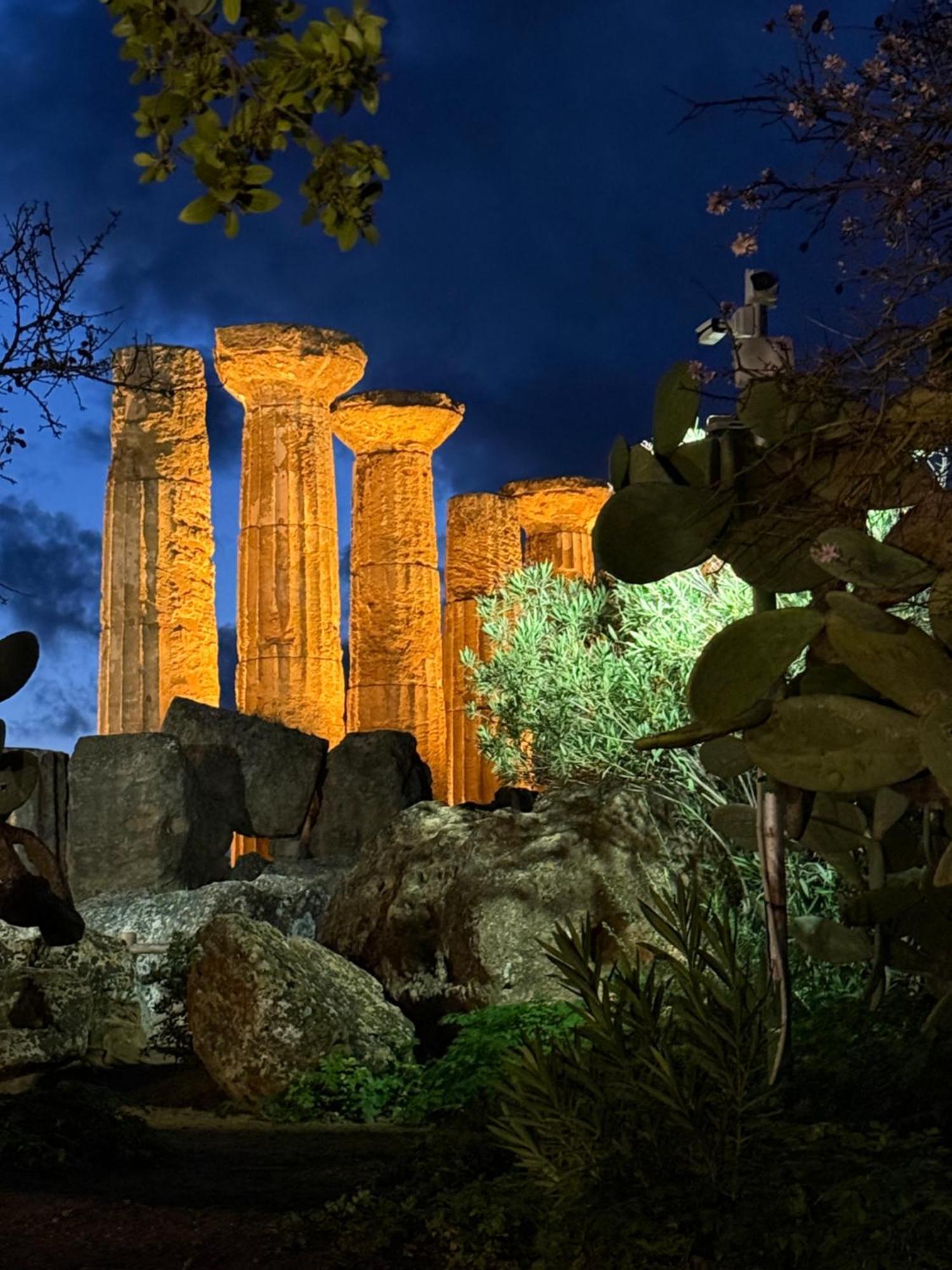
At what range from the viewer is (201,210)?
8.78ft

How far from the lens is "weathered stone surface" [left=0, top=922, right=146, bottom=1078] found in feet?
30.8

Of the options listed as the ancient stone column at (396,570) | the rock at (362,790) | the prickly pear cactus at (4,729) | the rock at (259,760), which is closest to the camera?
the prickly pear cactus at (4,729)

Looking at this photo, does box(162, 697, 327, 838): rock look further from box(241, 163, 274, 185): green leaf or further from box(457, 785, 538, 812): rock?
box(241, 163, 274, 185): green leaf

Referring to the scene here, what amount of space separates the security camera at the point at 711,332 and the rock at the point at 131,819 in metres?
9.81

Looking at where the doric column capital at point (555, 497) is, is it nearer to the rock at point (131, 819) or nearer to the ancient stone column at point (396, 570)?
the ancient stone column at point (396, 570)

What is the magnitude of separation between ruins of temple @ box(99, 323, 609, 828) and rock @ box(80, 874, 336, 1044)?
6.14 metres

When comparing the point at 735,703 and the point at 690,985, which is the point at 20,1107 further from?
the point at 735,703

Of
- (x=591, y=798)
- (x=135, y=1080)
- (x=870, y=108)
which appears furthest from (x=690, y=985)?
(x=135, y=1080)

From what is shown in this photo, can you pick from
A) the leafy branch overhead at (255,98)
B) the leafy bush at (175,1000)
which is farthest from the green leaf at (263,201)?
the leafy bush at (175,1000)

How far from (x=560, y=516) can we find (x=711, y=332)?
2020 centimetres

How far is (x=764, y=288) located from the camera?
16.8ft

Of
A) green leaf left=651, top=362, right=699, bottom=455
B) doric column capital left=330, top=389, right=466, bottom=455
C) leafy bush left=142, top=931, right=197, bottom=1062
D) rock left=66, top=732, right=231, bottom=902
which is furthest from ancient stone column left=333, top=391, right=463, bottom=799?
green leaf left=651, top=362, right=699, bottom=455

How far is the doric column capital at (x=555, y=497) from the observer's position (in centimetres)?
2597

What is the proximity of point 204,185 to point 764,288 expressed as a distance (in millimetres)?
2797
